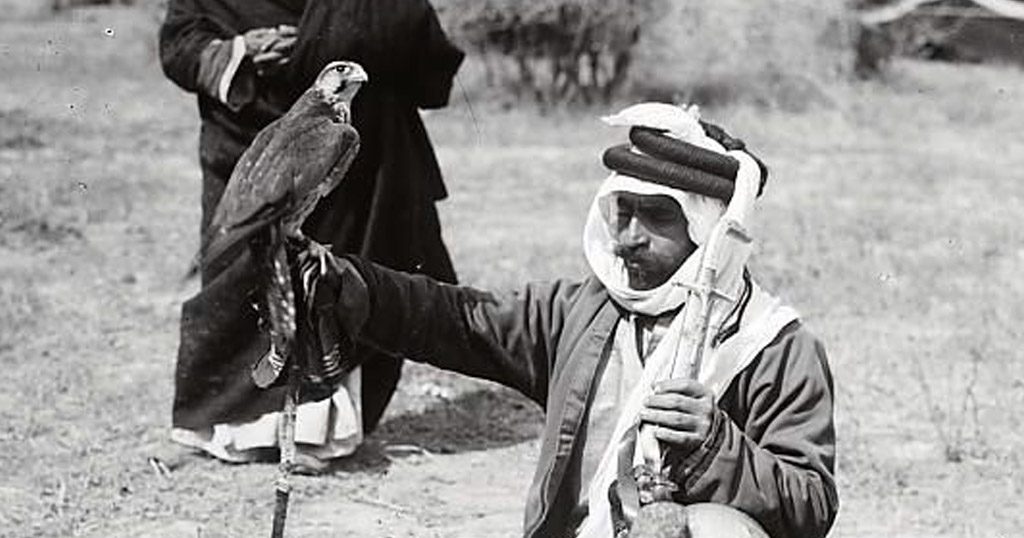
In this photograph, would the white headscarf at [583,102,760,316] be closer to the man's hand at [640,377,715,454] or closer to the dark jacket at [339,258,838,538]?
the dark jacket at [339,258,838,538]

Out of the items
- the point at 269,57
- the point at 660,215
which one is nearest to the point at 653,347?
the point at 660,215

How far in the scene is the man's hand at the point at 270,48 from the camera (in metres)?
5.79

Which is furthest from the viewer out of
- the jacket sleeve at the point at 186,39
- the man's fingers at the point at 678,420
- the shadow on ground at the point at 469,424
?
the shadow on ground at the point at 469,424

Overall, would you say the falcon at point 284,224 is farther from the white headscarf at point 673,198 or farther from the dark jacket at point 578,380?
the white headscarf at point 673,198

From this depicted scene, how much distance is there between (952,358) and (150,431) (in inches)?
132

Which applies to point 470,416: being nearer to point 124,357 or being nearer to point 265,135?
point 124,357

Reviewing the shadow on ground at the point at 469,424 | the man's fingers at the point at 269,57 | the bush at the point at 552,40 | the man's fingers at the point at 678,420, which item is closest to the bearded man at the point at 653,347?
the man's fingers at the point at 678,420

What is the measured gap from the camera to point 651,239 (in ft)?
11.3

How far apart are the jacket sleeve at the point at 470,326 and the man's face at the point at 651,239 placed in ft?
0.81

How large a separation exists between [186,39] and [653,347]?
2.95 meters

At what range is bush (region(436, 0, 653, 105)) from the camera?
50.7 feet

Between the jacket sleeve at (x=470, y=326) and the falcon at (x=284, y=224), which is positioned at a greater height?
the falcon at (x=284, y=224)

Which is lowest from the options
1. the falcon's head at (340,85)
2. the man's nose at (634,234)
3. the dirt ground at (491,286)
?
the dirt ground at (491,286)

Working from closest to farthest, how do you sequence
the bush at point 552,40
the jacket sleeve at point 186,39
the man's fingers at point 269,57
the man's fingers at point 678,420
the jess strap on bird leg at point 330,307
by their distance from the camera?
1. the man's fingers at point 678,420
2. the jess strap on bird leg at point 330,307
3. the man's fingers at point 269,57
4. the jacket sleeve at point 186,39
5. the bush at point 552,40
